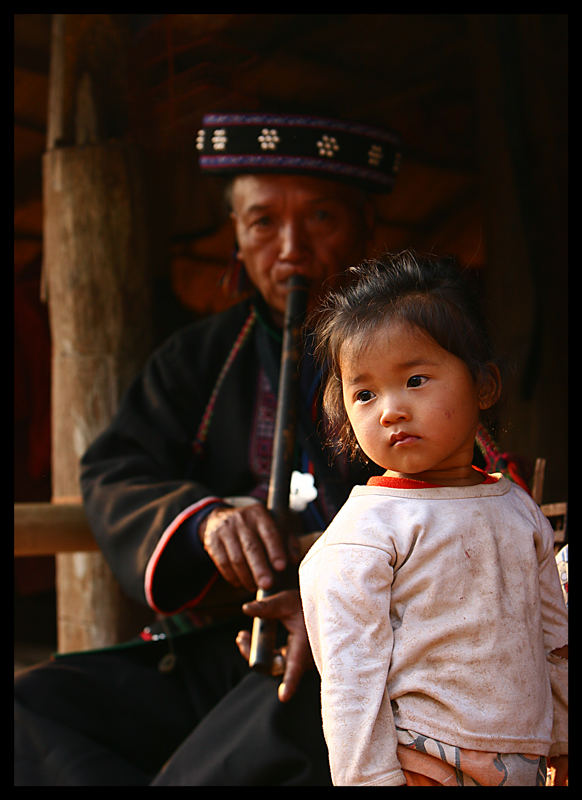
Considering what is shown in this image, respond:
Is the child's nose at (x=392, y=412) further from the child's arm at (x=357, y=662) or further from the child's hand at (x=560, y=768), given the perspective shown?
the child's hand at (x=560, y=768)

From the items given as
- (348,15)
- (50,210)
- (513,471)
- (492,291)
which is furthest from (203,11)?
(513,471)

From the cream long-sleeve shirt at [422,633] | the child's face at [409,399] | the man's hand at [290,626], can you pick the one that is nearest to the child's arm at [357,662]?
the cream long-sleeve shirt at [422,633]

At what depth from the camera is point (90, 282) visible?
2.63 metres

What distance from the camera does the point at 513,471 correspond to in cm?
135

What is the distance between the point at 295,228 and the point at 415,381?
1.10m

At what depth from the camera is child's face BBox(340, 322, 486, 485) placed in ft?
3.05

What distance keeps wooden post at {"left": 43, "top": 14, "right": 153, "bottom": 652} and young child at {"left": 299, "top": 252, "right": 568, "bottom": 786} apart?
1745 mm

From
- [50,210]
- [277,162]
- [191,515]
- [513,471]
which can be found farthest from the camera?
[50,210]

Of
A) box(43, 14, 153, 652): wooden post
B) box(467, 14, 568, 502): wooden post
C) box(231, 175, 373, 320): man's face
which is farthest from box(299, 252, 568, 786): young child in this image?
box(467, 14, 568, 502): wooden post

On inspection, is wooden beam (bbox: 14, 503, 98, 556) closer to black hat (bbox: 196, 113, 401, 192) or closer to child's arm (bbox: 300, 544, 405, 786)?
black hat (bbox: 196, 113, 401, 192)

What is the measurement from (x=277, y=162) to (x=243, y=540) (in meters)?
0.88

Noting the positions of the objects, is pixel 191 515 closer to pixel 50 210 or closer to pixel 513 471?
pixel 513 471

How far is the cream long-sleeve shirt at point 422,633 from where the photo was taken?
2.89 ft

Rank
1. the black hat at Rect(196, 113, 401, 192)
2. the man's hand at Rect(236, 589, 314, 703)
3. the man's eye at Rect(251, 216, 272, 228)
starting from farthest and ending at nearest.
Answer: the man's eye at Rect(251, 216, 272, 228), the black hat at Rect(196, 113, 401, 192), the man's hand at Rect(236, 589, 314, 703)
